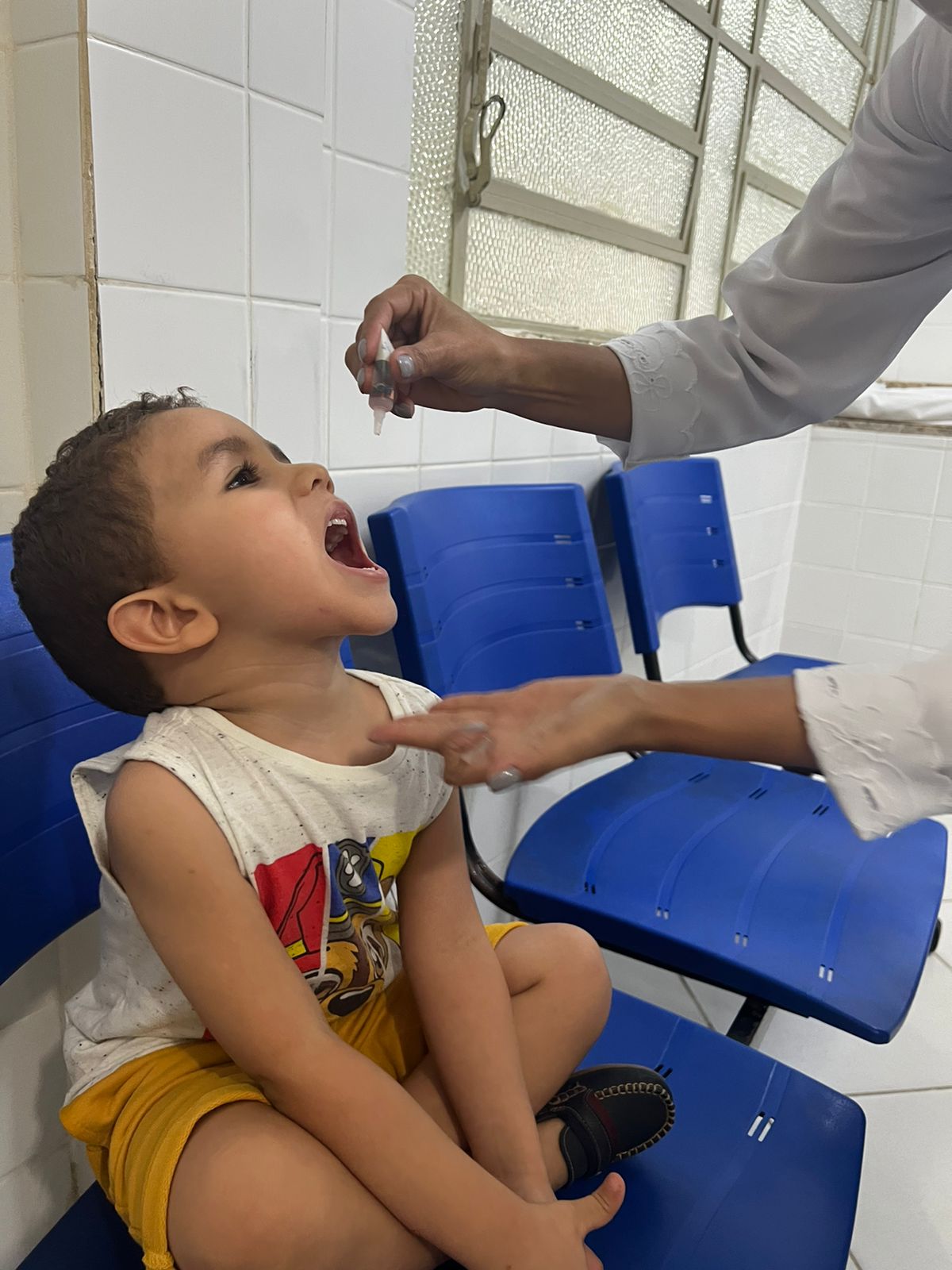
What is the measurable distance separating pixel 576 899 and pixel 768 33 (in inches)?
83.4

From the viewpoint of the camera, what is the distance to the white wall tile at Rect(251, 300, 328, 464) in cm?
95

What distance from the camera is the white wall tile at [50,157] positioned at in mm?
767

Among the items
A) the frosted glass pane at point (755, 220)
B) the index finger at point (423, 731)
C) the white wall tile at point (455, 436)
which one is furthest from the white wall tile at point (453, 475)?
the frosted glass pane at point (755, 220)

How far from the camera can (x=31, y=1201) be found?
3.15 ft

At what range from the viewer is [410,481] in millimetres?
1281

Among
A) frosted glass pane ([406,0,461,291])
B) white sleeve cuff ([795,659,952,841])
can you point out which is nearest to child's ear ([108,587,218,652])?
white sleeve cuff ([795,659,952,841])

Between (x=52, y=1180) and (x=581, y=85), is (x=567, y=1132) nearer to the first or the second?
(x=52, y=1180)

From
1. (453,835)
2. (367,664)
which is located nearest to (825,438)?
(367,664)

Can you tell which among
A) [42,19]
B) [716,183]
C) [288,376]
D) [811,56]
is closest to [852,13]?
[811,56]

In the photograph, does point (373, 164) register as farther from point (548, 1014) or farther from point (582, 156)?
point (548, 1014)

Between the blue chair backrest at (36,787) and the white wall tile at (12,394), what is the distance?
18cm

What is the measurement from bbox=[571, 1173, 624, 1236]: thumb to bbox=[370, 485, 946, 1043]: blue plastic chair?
0.33 meters

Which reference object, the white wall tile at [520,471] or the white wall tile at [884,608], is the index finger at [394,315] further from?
the white wall tile at [884,608]

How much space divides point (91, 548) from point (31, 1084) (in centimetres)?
62
